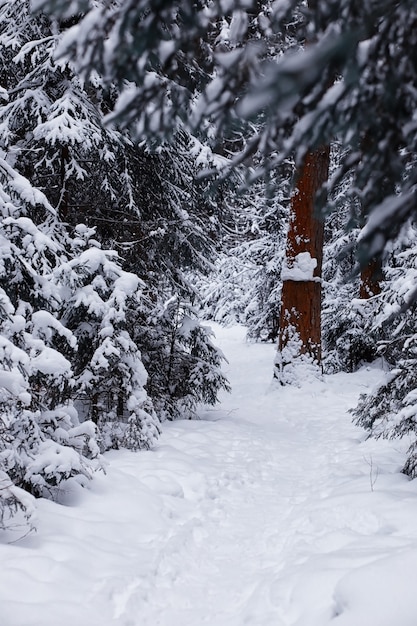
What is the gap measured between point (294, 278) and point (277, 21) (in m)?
8.27

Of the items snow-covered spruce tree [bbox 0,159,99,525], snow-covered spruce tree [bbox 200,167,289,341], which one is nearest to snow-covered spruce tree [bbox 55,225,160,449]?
snow-covered spruce tree [bbox 0,159,99,525]

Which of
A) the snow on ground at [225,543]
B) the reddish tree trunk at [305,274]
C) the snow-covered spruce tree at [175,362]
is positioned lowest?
the snow on ground at [225,543]

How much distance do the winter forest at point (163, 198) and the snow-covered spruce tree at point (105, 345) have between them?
0.09 feet

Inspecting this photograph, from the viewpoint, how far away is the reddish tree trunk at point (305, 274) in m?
9.98

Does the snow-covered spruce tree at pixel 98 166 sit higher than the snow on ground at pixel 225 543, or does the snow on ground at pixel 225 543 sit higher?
the snow-covered spruce tree at pixel 98 166

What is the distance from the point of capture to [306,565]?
348 cm

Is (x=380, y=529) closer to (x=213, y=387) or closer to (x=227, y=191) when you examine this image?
(x=213, y=387)

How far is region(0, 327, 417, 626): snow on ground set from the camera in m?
2.98

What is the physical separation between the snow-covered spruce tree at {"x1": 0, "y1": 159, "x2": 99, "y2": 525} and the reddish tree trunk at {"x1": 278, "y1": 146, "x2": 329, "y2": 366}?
5.84 m

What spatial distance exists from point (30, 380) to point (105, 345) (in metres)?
1.26

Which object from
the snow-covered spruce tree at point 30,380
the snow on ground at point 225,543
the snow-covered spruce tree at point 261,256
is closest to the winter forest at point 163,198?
the snow-covered spruce tree at point 30,380

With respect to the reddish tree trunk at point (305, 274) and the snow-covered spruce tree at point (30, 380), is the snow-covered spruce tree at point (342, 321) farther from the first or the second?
the snow-covered spruce tree at point (30, 380)

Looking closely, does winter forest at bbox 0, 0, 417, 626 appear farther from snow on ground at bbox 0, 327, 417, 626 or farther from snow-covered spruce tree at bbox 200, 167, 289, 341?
snow-covered spruce tree at bbox 200, 167, 289, 341

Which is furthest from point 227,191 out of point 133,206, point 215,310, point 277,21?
point 215,310
